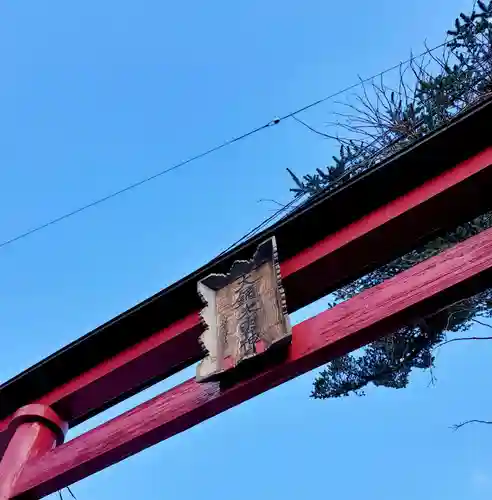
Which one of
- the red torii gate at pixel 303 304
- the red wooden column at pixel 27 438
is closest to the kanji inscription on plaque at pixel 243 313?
the red torii gate at pixel 303 304

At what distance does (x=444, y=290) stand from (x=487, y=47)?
377 cm

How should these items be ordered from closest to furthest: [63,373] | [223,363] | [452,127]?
[223,363] < [452,127] < [63,373]

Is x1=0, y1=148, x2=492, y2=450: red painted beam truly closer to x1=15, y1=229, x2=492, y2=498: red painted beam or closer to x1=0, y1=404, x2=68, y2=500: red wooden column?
x1=0, y1=404, x2=68, y2=500: red wooden column

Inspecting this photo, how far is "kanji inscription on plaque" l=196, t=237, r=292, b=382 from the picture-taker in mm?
2416

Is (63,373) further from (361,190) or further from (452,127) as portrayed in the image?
(452,127)

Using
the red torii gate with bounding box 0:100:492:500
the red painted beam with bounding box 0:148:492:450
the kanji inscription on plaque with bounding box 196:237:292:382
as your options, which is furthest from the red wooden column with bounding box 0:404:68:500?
the kanji inscription on plaque with bounding box 196:237:292:382

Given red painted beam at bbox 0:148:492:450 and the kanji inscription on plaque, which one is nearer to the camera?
the kanji inscription on plaque

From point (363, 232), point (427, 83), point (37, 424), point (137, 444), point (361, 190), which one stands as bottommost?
point (137, 444)

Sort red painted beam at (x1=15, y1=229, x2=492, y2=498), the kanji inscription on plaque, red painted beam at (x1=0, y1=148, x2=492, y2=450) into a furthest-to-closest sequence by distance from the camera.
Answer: red painted beam at (x1=0, y1=148, x2=492, y2=450)
the kanji inscription on plaque
red painted beam at (x1=15, y1=229, x2=492, y2=498)

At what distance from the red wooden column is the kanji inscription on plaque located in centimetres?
118

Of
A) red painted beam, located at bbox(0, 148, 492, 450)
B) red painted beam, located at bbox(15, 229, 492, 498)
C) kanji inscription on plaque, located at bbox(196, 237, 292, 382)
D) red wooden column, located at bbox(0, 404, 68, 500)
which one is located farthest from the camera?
red wooden column, located at bbox(0, 404, 68, 500)

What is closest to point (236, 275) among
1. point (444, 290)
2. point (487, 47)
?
point (444, 290)

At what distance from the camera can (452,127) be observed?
2.63 meters

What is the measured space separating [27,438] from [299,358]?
170 cm
